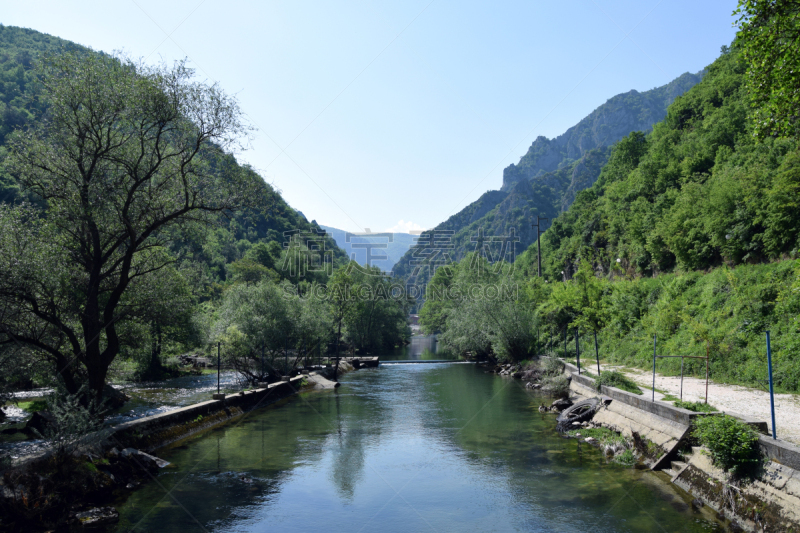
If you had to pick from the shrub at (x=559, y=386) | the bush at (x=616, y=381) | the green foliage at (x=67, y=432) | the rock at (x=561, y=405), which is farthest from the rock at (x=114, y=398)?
the shrub at (x=559, y=386)

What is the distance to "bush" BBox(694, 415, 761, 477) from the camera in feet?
33.4

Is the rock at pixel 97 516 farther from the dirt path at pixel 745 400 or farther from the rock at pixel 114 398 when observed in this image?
the dirt path at pixel 745 400

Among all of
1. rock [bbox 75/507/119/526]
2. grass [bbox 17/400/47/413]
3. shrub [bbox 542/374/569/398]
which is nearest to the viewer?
rock [bbox 75/507/119/526]

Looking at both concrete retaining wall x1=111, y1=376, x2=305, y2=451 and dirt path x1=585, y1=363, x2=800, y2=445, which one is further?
concrete retaining wall x1=111, y1=376, x2=305, y2=451

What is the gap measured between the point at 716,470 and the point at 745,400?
5.30 m

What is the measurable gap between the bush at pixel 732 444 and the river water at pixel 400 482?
1307 mm

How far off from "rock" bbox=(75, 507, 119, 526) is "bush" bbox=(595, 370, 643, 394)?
17.9 metres

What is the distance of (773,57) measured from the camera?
9867mm

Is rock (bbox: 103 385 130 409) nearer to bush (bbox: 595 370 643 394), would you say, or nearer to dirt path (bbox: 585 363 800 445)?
bush (bbox: 595 370 643 394)

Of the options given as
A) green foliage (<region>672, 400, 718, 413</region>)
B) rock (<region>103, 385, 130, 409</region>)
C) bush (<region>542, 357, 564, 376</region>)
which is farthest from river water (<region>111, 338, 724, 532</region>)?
bush (<region>542, 357, 564, 376</region>)

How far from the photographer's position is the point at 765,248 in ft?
75.8

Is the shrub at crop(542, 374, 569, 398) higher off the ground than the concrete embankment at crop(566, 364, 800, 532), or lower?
lower

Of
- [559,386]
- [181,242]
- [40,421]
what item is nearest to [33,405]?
[40,421]

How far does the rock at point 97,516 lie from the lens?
1079cm
